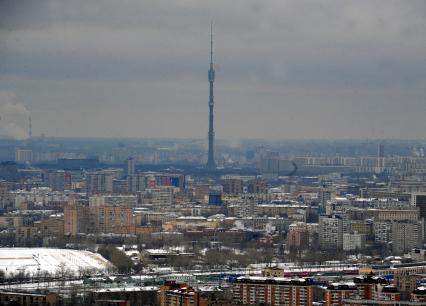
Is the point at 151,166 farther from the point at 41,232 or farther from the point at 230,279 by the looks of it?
the point at 230,279

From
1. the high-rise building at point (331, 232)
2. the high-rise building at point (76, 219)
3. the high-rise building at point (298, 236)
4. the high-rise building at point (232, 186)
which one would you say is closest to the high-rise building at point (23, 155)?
the high-rise building at point (232, 186)

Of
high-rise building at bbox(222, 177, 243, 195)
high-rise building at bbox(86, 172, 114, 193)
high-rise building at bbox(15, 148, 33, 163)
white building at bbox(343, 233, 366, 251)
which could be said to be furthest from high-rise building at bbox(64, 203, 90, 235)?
high-rise building at bbox(15, 148, 33, 163)

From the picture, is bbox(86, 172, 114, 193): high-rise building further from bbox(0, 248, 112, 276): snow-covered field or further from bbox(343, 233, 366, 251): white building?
bbox(0, 248, 112, 276): snow-covered field

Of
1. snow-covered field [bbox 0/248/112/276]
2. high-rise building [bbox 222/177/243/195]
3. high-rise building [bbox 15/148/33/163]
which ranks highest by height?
high-rise building [bbox 15/148/33/163]

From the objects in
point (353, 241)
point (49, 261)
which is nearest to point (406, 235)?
point (353, 241)

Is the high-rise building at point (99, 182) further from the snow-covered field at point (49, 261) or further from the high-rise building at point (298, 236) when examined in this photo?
the snow-covered field at point (49, 261)

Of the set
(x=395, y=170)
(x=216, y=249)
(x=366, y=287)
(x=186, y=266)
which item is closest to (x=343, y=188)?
(x=395, y=170)

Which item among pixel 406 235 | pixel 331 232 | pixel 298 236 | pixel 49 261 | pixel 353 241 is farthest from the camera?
pixel 331 232

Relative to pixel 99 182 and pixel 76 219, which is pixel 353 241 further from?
pixel 99 182

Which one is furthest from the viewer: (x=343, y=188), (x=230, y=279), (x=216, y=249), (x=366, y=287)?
(x=343, y=188)
